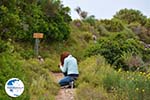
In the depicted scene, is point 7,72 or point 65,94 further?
point 65,94

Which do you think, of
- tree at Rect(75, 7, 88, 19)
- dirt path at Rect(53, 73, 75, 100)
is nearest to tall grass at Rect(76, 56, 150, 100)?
dirt path at Rect(53, 73, 75, 100)

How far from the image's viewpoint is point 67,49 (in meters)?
25.1

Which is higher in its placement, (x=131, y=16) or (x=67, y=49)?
(x=131, y=16)

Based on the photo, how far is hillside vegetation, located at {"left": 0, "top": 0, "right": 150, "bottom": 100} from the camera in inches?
410

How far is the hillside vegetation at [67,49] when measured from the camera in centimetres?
1041

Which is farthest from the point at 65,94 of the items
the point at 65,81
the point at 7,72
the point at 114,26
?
the point at 114,26

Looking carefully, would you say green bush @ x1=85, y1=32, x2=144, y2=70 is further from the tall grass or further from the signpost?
the tall grass

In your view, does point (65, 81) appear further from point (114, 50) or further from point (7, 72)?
point (114, 50)

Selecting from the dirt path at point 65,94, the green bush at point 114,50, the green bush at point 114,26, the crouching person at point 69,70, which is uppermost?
the green bush at point 114,26

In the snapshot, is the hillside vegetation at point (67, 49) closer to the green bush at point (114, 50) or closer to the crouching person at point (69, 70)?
the green bush at point (114, 50)

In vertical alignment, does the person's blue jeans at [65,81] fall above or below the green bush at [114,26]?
below

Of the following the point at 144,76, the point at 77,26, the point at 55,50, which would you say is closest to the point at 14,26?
the point at 144,76

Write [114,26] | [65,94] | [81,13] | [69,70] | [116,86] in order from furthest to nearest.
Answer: [114,26], [81,13], [69,70], [65,94], [116,86]

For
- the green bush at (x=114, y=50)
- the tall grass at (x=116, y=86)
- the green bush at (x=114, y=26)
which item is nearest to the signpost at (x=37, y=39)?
the green bush at (x=114, y=50)
